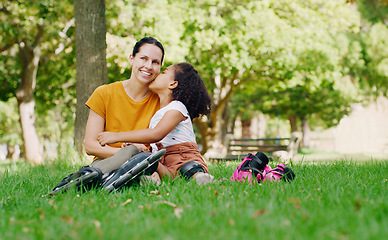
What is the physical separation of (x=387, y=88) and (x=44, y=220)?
72.0ft

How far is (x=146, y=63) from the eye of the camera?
3.97m

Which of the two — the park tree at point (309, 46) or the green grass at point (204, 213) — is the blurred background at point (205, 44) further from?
the green grass at point (204, 213)

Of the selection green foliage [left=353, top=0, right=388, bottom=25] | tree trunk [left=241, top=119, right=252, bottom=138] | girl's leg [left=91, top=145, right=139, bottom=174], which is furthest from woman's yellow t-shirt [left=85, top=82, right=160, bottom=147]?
tree trunk [left=241, top=119, right=252, bottom=138]

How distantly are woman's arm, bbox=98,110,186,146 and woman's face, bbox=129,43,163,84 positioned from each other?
57 centimetres

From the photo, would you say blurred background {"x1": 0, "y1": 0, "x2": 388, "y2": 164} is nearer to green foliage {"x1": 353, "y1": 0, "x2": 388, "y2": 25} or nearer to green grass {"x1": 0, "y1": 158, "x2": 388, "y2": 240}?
green foliage {"x1": 353, "y1": 0, "x2": 388, "y2": 25}

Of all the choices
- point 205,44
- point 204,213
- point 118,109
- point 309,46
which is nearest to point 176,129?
point 118,109

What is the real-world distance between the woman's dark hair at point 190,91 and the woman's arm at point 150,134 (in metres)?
0.32

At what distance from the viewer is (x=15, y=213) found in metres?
2.44

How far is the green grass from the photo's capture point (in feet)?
5.78

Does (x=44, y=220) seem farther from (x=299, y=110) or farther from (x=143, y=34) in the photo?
(x=299, y=110)

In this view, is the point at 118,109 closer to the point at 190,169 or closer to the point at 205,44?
the point at 190,169

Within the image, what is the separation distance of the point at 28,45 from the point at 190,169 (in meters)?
12.5

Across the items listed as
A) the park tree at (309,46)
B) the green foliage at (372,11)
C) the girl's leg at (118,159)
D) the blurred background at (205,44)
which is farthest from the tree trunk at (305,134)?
the girl's leg at (118,159)

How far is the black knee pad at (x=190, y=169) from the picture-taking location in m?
3.54
